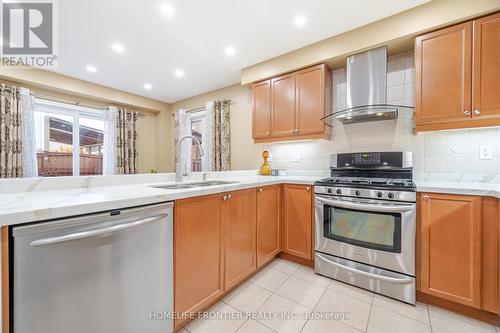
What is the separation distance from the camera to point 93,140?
158 inches

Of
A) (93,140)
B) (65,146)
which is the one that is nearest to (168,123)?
(93,140)

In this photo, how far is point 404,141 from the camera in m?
2.15

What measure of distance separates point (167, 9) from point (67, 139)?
332cm

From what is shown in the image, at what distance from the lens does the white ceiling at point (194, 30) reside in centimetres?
181

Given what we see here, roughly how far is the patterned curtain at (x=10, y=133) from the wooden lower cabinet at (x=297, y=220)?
386 centimetres

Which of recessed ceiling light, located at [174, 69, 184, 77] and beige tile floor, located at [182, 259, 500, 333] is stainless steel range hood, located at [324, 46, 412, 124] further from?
recessed ceiling light, located at [174, 69, 184, 77]

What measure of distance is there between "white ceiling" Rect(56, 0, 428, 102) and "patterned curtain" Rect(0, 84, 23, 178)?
0.74 meters

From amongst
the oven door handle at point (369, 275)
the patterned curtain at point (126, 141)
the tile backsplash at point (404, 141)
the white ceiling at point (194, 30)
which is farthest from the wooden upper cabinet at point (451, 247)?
the patterned curtain at point (126, 141)

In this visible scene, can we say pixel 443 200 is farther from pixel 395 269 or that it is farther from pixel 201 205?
pixel 201 205

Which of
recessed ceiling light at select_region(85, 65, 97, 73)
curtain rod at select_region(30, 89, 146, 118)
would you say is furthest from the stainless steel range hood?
curtain rod at select_region(30, 89, 146, 118)

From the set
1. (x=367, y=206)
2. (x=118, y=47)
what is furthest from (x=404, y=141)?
(x=118, y=47)

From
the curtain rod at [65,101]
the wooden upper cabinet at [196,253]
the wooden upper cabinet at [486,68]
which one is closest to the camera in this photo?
the wooden upper cabinet at [196,253]

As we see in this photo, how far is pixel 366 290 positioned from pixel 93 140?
498 cm

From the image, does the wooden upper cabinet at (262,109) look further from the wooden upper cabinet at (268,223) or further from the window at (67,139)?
the window at (67,139)
